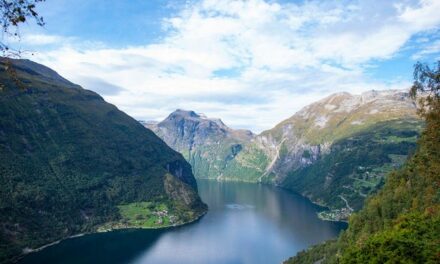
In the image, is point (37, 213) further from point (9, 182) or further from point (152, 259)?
point (152, 259)

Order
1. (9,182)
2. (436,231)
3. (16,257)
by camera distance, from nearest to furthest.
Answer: (436,231), (16,257), (9,182)

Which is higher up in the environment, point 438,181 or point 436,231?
point 438,181

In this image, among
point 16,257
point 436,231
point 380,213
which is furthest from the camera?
point 16,257

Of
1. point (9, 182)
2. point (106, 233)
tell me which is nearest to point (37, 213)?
point (9, 182)

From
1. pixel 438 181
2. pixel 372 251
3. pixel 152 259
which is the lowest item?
pixel 152 259

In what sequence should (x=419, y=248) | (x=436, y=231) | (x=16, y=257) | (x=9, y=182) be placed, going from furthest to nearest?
(x=9, y=182)
(x=16, y=257)
(x=436, y=231)
(x=419, y=248)

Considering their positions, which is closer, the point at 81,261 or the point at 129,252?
the point at 81,261

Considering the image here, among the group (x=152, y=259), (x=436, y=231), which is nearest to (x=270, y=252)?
(x=152, y=259)

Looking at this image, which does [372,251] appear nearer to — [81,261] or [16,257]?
[81,261]

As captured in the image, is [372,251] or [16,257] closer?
[372,251]
